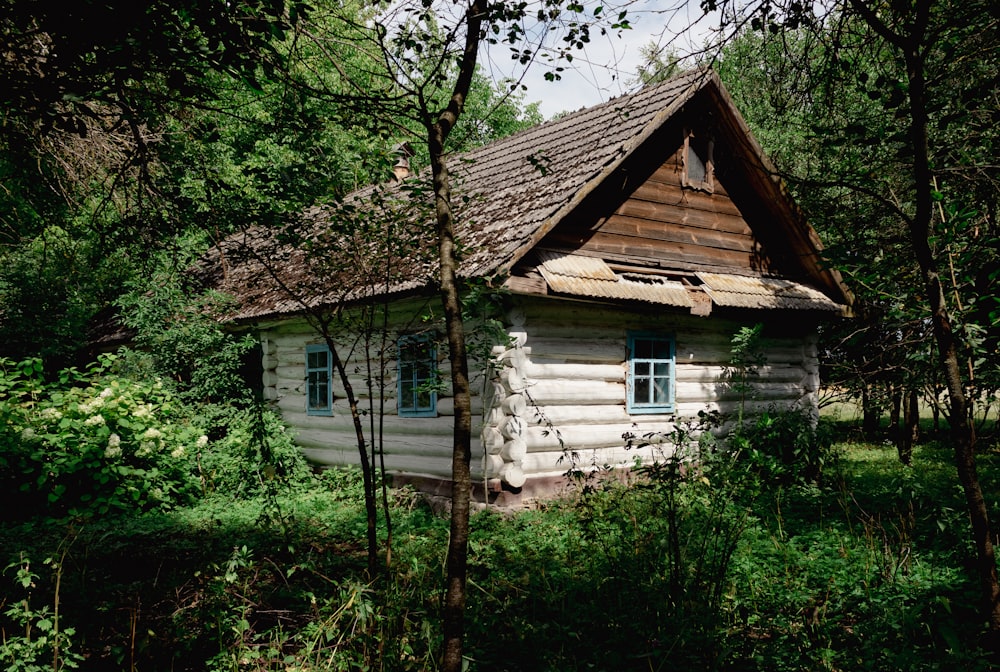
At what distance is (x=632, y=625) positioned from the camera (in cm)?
438

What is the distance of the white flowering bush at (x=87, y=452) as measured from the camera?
834cm

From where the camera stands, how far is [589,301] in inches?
351

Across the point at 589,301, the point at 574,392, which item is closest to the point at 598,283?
the point at 589,301

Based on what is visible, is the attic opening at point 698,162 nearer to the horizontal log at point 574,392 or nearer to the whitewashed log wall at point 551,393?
the whitewashed log wall at point 551,393

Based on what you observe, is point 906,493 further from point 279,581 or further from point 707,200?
point 279,581

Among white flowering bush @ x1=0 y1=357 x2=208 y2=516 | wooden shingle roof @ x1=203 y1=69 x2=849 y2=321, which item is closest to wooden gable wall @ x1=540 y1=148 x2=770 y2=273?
wooden shingle roof @ x1=203 y1=69 x2=849 y2=321

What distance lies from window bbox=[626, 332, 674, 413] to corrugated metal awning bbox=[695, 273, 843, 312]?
1.00 meters

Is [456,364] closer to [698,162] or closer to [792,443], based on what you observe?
[792,443]

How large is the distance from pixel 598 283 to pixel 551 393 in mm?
1528

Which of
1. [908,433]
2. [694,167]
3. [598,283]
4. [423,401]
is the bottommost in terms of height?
[908,433]

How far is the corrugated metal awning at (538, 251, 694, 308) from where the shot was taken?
8.59 metres

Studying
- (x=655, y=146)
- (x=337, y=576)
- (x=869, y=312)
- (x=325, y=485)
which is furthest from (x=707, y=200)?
(x=337, y=576)

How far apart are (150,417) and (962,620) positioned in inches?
352

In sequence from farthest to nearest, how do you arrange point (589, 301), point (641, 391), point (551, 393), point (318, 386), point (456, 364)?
point (318, 386)
point (641, 391)
point (551, 393)
point (589, 301)
point (456, 364)
